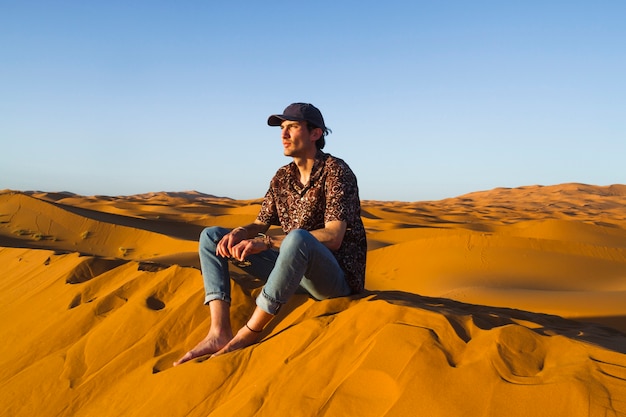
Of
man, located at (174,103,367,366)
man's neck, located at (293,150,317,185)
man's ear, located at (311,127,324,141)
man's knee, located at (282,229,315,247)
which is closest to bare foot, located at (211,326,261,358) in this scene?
man, located at (174,103,367,366)

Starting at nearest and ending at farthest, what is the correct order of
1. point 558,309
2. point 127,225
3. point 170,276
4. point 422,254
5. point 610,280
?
point 170,276, point 558,309, point 610,280, point 422,254, point 127,225

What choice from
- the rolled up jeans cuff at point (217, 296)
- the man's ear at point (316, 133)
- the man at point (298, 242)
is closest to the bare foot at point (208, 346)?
the man at point (298, 242)

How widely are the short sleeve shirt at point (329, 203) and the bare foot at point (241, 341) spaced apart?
0.76 metres

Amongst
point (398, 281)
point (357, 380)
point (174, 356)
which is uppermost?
point (357, 380)

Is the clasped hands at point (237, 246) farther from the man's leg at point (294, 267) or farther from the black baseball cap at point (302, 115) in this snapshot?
the black baseball cap at point (302, 115)

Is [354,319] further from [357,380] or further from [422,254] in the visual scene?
[422,254]

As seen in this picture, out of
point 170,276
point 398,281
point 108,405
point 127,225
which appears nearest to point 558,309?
point 398,281

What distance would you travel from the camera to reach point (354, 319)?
2.93 metres

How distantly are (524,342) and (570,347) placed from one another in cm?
19

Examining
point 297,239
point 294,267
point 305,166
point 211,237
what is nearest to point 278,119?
point 305,166

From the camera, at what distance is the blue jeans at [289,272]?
303 centimetres

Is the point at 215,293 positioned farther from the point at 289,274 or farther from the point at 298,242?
the point at 298,242

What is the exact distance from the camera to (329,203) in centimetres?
344

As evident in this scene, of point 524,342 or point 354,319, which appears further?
point 354,319
